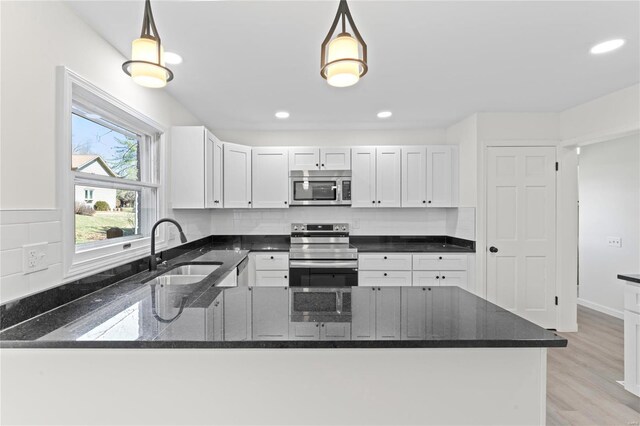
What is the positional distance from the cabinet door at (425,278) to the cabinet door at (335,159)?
154cm

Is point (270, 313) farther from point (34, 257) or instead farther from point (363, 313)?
point (34, 257)

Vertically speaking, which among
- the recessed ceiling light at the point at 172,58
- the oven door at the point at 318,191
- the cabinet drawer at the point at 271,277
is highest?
the recessed ceiling light at the point at 172,58

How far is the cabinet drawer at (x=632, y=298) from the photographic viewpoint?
2289 mm

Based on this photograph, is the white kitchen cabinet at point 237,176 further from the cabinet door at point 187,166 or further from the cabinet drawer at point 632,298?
the cabinet drawer at point 632,298

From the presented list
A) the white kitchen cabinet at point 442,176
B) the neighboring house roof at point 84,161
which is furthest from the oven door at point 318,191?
the neighboring house roof at point 84,161

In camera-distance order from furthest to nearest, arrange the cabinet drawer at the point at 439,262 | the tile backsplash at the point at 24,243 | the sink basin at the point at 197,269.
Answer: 1. the cabinet drawer at the point at 439,262
2. the sink basin at the point at 197,269
3. the tile backsplash at the point at 24,243

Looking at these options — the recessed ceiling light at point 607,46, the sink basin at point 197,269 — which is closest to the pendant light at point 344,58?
the recessed ceiling light at point 607,46

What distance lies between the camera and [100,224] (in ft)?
6.76

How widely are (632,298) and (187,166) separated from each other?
149 inches

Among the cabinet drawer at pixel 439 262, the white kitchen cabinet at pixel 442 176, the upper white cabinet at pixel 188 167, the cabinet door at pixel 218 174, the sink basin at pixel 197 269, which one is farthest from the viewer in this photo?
the white kitchen cabinet at pixel 442 176

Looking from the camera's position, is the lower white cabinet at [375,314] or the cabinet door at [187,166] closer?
the lower white cabinet at [375,314]

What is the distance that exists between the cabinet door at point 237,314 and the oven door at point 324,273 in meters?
2.02

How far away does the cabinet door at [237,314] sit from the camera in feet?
3.66

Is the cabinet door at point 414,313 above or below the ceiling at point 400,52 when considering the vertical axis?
below
